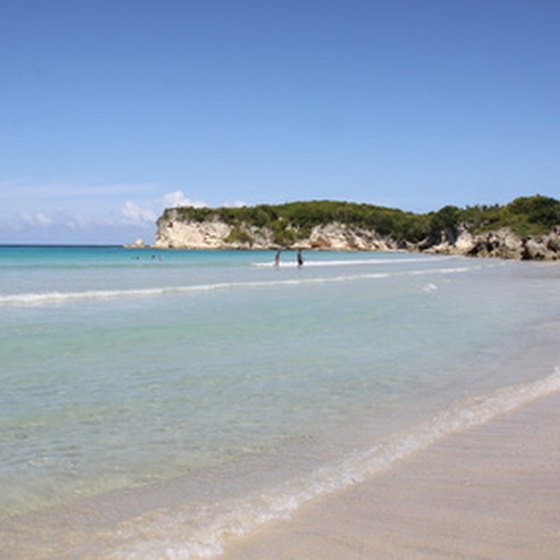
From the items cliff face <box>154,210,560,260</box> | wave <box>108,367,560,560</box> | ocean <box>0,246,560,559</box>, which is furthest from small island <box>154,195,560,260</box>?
wave <box>108,367,560,560</box>

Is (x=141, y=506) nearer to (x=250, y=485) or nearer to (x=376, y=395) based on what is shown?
(x=250, y=485)

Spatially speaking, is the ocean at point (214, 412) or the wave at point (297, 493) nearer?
the wave at point (297, 493)

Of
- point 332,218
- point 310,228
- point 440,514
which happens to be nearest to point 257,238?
point 310,228

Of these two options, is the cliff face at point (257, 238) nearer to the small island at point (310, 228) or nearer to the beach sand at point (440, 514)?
the small island at point (310, 228)

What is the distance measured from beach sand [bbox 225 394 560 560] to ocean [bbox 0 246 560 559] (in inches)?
9.0

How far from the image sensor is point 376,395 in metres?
8.06

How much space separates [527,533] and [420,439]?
2.19m

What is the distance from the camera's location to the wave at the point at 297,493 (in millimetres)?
3764

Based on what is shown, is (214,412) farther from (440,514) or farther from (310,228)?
(310,228)

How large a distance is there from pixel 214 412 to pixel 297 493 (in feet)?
8.51

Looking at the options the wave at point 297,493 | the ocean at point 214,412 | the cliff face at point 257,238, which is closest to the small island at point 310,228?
the cliff face at point 257,238

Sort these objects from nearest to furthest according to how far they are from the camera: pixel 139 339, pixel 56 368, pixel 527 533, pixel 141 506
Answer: pixel 527 533 → pixel 141 506 → pixel 56 368 → pixel 139 339

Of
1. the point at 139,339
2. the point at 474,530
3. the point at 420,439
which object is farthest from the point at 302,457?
the point at 139,339

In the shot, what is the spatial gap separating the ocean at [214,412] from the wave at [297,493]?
0.6 inches
